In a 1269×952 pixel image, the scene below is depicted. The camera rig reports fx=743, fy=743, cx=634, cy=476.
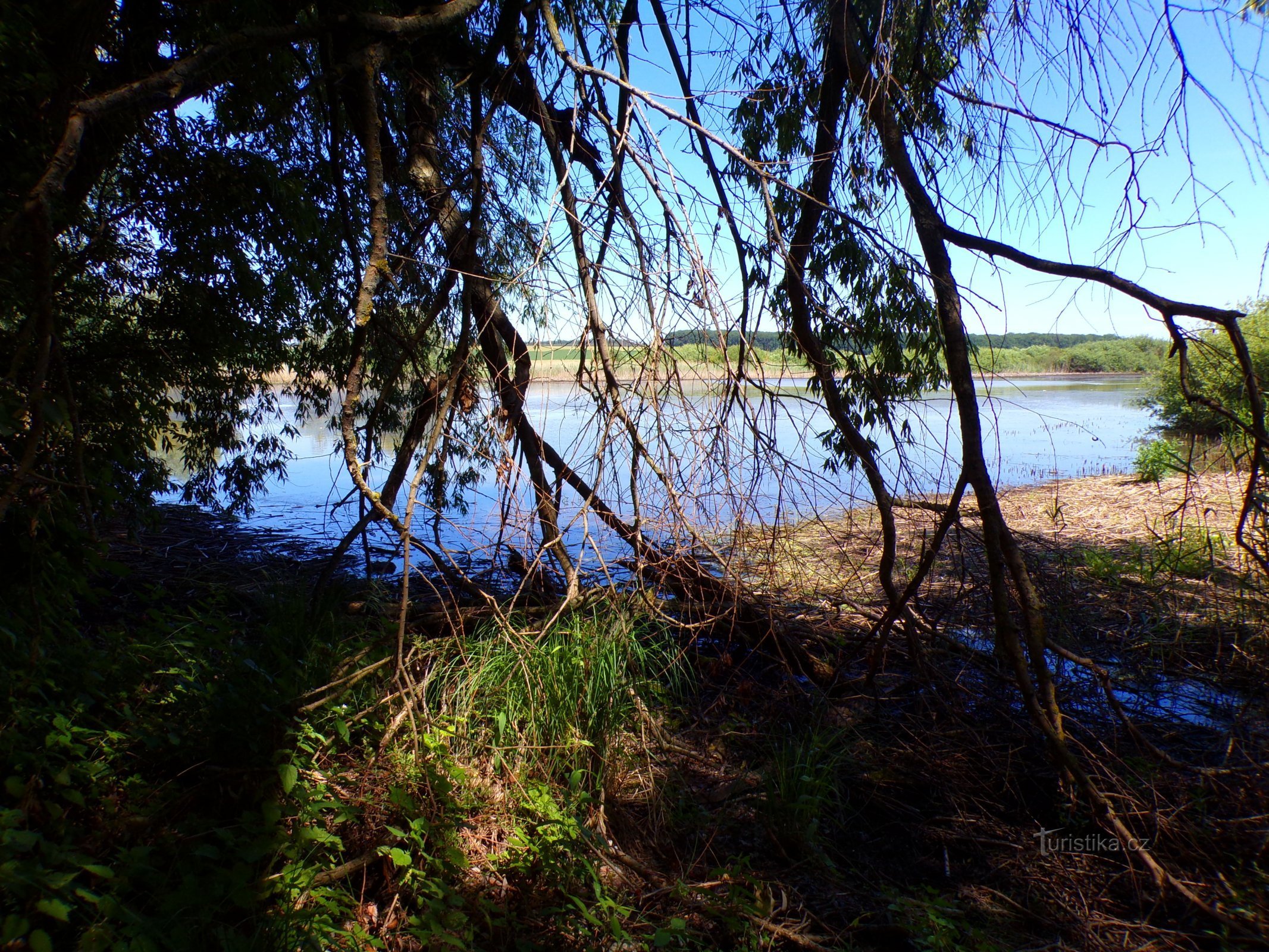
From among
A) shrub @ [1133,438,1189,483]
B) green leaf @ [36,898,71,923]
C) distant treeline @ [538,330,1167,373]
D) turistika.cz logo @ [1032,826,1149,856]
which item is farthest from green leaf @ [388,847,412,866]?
shrub @ [1133,438,1189,483]

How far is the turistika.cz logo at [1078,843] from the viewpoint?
2412mm

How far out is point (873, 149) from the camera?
3.16 meters

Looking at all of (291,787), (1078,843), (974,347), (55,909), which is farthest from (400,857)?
(974,347)

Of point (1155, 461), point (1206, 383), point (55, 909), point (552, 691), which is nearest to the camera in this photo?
point (55, 909)

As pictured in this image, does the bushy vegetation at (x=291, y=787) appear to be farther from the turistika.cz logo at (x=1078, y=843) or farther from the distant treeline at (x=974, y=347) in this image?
the turistika.cz logo at (x=1078, y=843)

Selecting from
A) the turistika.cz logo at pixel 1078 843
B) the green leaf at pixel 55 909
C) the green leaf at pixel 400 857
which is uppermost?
the green leaf at pixel 55 909

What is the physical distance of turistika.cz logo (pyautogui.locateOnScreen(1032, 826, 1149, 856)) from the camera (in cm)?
241

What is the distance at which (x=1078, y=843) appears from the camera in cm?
248

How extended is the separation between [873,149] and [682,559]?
1.96 metres

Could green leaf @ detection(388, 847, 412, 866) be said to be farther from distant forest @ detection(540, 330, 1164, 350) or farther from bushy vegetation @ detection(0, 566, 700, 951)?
distant forest @ detection(540, 330, 1164, 350)

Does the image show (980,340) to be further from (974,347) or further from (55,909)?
(55,909)

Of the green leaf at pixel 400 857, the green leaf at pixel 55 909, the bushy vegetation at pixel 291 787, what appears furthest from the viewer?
the green leaf at pixel 400 857

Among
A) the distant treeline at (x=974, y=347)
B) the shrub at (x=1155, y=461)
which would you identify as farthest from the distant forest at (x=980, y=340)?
the shrub at (x=1155, y=461)

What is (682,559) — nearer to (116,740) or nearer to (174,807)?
(174,807)
